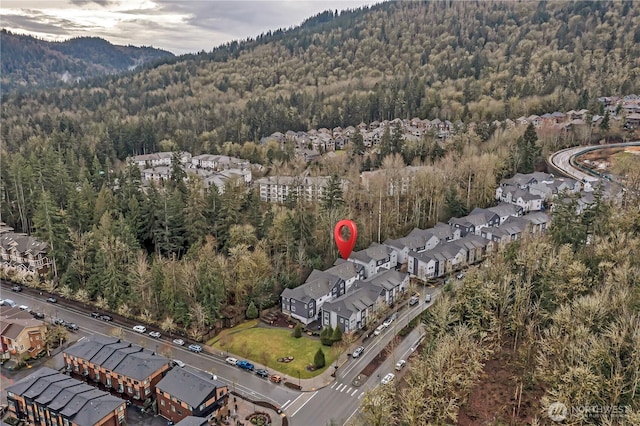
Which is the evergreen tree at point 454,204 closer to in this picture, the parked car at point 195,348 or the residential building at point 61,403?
the parked car at point 195,348

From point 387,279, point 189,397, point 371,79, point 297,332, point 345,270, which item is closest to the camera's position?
point 189,397

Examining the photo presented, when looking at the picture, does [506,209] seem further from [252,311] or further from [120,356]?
[120,356]

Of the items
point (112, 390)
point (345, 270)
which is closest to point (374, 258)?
point (345, 270)

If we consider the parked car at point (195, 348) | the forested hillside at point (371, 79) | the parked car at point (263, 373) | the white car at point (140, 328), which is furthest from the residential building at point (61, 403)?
the forested hillside at point (371, 79)

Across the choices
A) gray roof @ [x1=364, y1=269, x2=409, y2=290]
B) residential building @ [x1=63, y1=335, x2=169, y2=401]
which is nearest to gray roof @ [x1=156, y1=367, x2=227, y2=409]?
residential building @ [x1=63, y1=335, x2=169, y2=401]

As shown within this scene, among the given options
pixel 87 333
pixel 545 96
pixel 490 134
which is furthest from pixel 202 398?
pixel 545 96
